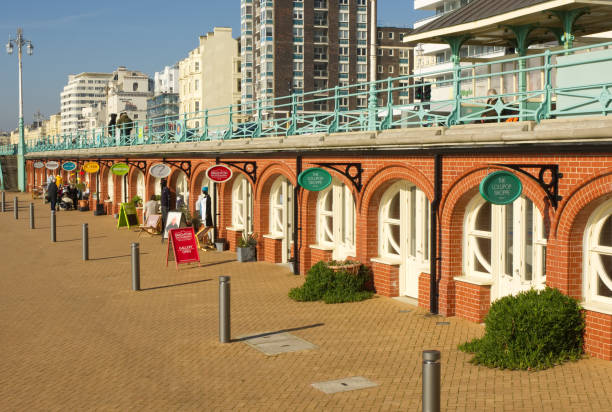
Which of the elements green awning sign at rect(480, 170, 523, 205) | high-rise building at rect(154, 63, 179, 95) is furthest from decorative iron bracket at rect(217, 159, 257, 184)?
high-rise building at rect(154, 63, 179, 95)

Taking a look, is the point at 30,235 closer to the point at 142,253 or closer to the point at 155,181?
the point at 155,181

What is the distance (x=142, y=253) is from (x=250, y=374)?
1248 centimetres

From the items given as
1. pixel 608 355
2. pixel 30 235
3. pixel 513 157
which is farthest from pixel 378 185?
Answer: pixel 30 235

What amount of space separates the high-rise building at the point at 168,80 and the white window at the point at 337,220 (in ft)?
480

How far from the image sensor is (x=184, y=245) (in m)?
18.1

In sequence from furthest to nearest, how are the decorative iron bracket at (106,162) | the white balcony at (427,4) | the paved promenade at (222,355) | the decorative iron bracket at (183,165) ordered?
the white balcony at (427,4)
the decorative iron bracket at (106,162)
the decorative iron bracket at (183,165)
the paved promenade at (222,355)

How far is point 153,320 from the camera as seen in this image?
12.5 metres

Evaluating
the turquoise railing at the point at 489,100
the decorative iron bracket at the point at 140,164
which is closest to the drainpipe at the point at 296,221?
the turquoise railing at the point at 489,100

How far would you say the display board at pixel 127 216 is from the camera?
92.1 ft

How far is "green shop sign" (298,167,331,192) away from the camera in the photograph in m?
14.5

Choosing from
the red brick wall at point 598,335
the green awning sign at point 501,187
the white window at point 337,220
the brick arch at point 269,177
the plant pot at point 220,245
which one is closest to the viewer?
the red brick wall at point 598,335

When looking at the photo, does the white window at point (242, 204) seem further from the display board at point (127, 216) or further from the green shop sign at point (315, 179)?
the display board at point (127, 216)

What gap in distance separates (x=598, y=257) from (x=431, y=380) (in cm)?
485

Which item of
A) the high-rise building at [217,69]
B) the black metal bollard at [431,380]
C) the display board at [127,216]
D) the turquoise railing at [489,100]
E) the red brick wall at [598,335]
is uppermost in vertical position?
the high-rise building at [217,69]
